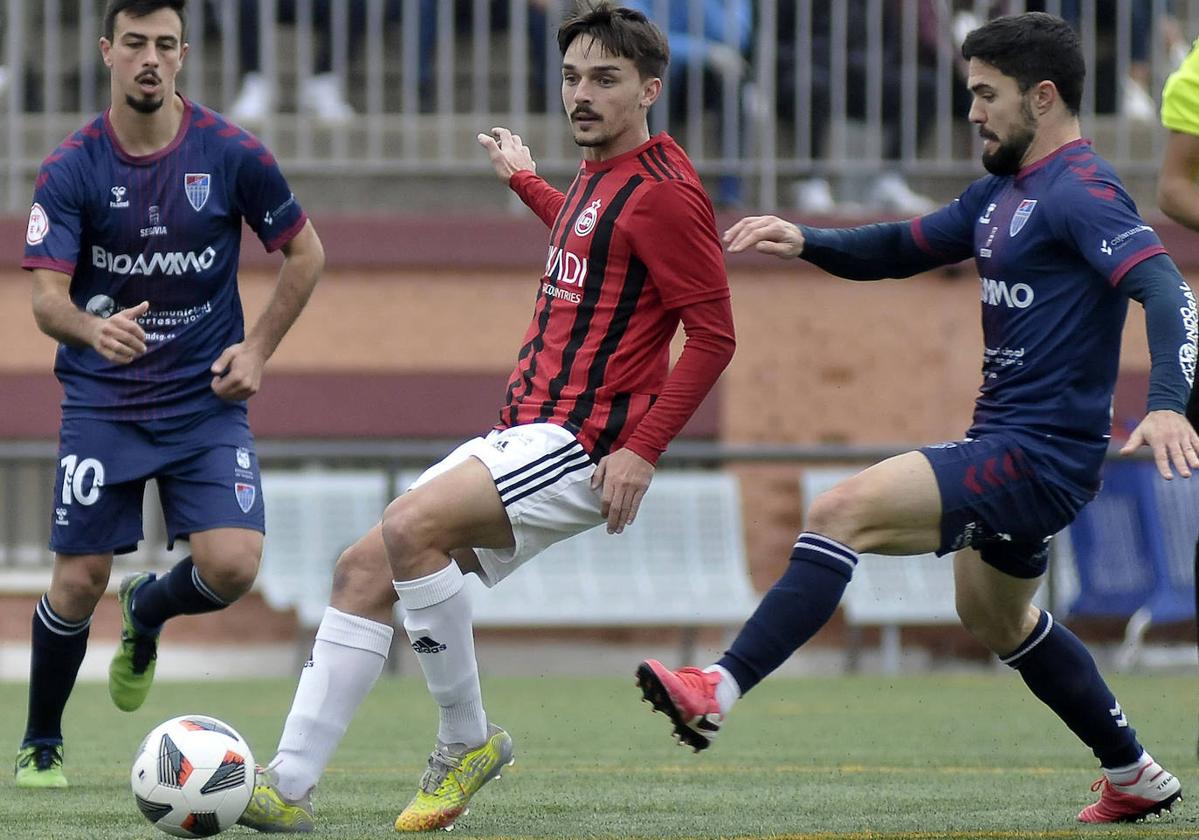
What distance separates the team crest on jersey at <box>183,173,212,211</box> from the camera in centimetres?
614

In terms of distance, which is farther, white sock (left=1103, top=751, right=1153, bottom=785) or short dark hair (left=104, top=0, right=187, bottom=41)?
short dark hair (left=104, top=0, right=187, bottom=41)

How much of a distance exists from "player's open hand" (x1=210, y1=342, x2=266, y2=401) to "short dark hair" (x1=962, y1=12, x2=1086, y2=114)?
7.79 feet

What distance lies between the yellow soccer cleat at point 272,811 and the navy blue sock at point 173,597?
1.46m

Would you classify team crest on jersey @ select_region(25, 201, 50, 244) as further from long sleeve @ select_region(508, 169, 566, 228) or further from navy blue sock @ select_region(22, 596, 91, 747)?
long sleeve @ select_region(508, 169, 566, 228)

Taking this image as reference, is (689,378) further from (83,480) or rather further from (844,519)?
(83,480)

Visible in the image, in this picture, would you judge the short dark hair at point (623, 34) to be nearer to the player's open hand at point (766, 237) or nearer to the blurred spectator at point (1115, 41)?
the player's open hand at point (766, 237)

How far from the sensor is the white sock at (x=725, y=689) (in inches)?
176

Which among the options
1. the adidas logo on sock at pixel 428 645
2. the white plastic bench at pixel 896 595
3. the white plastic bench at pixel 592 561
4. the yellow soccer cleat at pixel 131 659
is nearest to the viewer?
the adidas logo on sock at pixel 428 645

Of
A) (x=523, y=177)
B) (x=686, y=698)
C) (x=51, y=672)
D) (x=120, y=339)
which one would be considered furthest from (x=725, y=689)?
(x=51, y=672)

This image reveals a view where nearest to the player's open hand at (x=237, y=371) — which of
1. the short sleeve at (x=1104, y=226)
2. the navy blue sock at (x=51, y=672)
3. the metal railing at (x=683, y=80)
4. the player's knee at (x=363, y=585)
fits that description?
the navy blue sock at (x=51, y=672)

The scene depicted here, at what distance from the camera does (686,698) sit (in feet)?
14.4

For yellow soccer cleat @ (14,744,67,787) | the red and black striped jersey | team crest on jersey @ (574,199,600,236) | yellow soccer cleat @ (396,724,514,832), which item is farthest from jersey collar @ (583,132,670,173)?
yellow soccer cleat @ (14,744,67,787)

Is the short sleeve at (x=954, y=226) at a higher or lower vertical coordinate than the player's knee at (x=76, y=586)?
higher

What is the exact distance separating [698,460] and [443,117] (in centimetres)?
266
